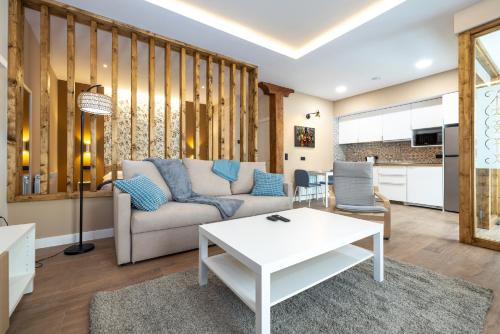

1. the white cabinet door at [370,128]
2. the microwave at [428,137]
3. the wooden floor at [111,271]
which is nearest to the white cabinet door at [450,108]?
the microwave at [428,137]

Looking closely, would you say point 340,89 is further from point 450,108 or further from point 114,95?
point 114,95

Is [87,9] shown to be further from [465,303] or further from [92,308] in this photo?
[465,303]

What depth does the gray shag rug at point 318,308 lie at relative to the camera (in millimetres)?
1144

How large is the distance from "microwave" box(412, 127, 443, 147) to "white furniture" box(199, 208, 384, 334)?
3.84m

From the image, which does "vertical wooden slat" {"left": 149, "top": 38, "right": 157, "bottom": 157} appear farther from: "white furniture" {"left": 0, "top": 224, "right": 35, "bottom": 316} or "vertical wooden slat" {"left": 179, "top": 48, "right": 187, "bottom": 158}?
"white furniture" {"left": 0, "top": 224, "right": 35, "bottom": 316}

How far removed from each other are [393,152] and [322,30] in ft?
11.7

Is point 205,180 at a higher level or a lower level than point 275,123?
lower

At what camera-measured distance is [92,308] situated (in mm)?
1297

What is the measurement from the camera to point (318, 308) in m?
1.29

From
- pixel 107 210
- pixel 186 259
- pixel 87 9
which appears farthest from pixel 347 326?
pixel 87 9

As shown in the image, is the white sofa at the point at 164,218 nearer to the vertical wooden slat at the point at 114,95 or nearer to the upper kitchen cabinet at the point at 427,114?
the vertical wooden slat at the point at 114,95

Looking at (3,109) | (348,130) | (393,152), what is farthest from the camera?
(348,130)

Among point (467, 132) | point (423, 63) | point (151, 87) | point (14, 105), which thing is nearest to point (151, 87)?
point (151, 87)

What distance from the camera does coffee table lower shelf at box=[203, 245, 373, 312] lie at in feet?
3.67
